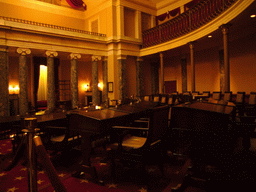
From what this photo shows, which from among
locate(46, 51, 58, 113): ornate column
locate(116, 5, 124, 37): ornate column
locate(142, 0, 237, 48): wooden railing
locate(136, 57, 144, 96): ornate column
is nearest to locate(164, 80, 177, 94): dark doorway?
locate(136, 57, 144, 96): ornate column

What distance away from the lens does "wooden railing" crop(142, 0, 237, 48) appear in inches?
307

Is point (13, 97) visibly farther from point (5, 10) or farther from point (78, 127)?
point (78, 127)

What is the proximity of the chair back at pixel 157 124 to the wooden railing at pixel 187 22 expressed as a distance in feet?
19.4

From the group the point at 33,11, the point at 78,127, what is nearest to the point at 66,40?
the point at 33,11

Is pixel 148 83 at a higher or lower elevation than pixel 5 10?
lower

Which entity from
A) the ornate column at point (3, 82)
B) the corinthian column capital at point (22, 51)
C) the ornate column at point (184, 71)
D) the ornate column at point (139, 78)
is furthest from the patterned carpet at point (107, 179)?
the ornate column at point (184, 71)

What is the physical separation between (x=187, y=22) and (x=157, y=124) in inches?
351

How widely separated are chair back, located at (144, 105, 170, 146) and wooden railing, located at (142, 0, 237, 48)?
5.92m

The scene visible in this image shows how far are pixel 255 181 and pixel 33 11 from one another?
15.1 meters

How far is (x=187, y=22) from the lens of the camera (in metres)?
9.95

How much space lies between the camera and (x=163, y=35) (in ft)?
38.7

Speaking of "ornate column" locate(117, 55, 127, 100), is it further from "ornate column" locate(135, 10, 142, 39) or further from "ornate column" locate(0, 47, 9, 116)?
"ornate column" locate(0, 47, 9, 116)

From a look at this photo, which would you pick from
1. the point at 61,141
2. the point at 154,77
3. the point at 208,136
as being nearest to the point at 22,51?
the point at 61,141

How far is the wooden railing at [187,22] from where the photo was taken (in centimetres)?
780
